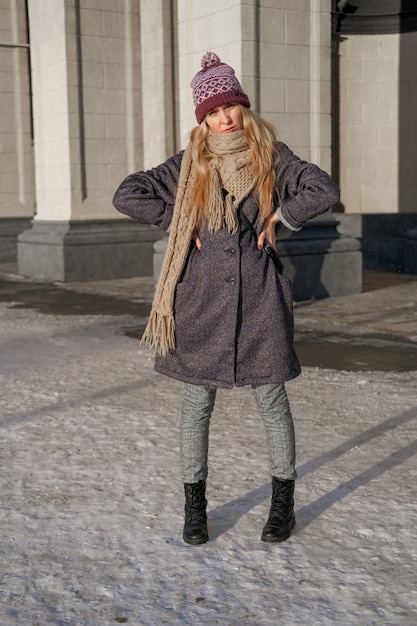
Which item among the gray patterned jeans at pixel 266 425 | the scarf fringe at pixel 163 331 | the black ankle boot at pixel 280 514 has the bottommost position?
the black ankle boot at pixel 280 514

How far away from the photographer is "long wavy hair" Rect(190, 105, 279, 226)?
366 centimetres

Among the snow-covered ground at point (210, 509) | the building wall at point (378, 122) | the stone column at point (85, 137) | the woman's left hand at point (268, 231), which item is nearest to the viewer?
the snow-covered ground at point (210, 509)

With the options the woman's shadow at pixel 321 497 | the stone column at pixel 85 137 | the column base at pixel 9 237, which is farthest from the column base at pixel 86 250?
the woman's shadow at pixel 321 497

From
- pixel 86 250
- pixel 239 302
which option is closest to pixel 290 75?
pixel 86 250

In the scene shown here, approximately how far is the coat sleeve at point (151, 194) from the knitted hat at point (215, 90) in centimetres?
26

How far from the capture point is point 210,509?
165 inches

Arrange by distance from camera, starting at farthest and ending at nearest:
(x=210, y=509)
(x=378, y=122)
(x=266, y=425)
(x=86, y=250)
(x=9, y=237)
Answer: (x=9, y=237), (x=378, y=122), (x=86, y=250), (x=210, y=509), (x=266, y=425)

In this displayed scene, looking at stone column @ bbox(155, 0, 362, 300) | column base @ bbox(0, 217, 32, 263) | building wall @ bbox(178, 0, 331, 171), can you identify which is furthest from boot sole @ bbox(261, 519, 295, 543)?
column base @ bbox(0, 217, 32, 263)

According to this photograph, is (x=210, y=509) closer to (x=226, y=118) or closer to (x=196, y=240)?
(x=196, y=240)

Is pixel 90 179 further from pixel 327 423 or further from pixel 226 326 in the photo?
pixel 226 326

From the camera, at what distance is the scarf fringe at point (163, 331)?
3.74 meters

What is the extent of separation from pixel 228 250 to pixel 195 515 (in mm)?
1058

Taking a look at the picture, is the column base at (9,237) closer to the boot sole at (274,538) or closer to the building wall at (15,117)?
the building wall at (15,117)

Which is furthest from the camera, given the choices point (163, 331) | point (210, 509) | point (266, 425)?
point (210, 509)
